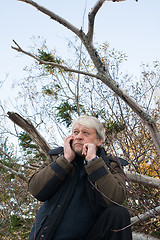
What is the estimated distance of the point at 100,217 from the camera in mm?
1947

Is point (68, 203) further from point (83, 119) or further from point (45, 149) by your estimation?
point (45, 149)

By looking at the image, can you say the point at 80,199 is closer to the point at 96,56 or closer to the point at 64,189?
the point at 64,189

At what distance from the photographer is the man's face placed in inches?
90.9

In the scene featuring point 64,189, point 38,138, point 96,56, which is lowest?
point 64,189

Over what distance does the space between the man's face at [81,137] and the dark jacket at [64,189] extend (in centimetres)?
21

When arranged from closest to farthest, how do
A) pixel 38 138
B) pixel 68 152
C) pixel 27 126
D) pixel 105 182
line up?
pixel 105 182, pixel 68 152, pixel 27 126, pixel 38 138

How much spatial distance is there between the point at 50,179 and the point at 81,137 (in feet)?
1.76

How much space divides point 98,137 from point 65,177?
1.89 feet

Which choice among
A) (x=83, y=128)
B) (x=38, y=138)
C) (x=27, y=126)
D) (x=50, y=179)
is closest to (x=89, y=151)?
(x=83, y=128)

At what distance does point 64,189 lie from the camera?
6.88 feet

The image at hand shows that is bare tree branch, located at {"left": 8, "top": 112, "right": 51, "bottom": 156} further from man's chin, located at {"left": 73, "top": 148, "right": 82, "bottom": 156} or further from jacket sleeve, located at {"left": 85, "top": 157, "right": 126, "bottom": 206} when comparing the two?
jacket sleeve, located at {"left": 85, "top": 157, "right": 126, "bottom": 206}

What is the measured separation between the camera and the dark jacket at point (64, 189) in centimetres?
194

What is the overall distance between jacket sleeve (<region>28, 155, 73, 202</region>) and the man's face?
23 cm

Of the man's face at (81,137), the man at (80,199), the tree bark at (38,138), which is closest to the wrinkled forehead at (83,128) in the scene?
the man's face at (81,137)
